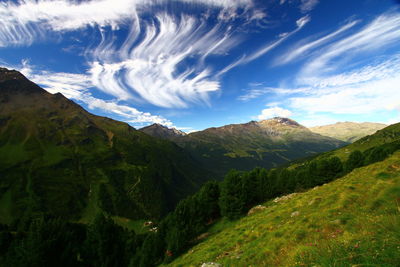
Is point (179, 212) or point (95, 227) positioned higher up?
point (179, 212)

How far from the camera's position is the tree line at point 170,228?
4103 cm

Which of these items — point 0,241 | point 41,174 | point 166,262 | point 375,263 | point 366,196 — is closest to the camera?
point 375,263

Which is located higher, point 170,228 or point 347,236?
point 347,236

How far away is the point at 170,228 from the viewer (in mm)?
45844

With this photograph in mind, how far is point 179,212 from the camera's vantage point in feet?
152

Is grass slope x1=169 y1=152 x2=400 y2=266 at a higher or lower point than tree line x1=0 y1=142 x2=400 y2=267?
higher

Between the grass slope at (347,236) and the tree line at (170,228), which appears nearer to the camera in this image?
the grass slope at (347,236)

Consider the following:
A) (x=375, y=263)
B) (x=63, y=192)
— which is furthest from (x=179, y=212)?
(x=63, y=192)

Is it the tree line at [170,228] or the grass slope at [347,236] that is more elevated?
the grass slope at [347,236]

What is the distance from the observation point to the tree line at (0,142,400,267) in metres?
41.0

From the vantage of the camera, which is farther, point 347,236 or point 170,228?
point 170,228

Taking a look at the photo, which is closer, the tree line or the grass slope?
the grass slope

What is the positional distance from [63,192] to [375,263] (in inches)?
8832

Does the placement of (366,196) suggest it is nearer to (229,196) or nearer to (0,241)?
(229,196)
